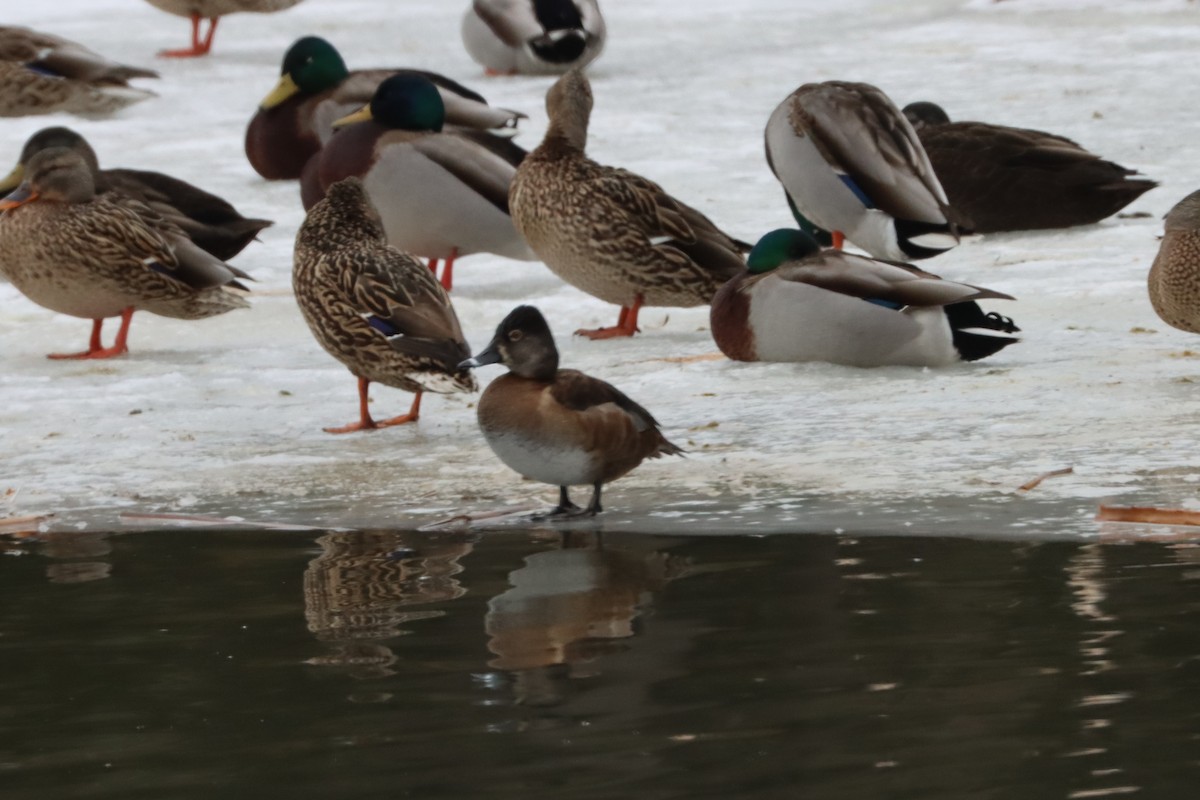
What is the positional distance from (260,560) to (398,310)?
1758mm

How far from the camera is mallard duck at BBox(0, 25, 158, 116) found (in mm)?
13688

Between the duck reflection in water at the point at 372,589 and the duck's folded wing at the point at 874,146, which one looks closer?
the duck reflection in water at the point at 372,589

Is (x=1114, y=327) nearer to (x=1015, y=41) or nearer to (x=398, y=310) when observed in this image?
(x=398, y=310)

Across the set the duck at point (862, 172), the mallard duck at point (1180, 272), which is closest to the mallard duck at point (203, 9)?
the duck at point (862, 172)

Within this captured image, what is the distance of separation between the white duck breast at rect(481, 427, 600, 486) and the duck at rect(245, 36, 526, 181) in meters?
6.53

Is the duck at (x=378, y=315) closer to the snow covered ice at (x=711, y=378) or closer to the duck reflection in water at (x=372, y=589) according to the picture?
the snow covered ice at (x=711, y=378)

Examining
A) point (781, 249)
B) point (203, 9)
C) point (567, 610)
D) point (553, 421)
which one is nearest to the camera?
point (567, 610)

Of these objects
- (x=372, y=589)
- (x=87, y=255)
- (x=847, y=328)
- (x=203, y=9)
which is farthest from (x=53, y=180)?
(x=203, y=9)

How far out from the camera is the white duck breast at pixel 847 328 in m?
7.52

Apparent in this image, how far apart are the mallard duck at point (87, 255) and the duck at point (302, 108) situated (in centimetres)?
346

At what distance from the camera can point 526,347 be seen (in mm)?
5699

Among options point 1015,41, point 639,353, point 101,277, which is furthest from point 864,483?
point 1015,41

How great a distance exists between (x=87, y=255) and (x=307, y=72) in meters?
3.91

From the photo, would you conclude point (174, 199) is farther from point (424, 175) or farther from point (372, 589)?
point (372, 589)
